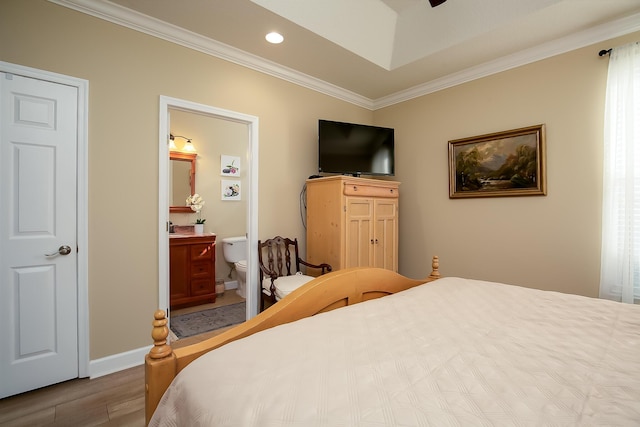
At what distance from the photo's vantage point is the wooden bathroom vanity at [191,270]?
367 centimetres

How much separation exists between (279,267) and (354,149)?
155cm

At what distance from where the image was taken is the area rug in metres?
3.04

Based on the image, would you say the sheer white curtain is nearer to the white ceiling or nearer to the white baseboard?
the white ceiling

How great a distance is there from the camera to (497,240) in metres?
3.02

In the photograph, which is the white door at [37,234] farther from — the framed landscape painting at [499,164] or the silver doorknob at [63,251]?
the framed landscape painting at [499,164]

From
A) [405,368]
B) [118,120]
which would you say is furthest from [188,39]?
[405,368]

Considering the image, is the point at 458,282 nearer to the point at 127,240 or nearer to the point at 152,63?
the point at 127,240

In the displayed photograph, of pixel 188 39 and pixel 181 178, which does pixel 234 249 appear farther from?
pixel 188 39

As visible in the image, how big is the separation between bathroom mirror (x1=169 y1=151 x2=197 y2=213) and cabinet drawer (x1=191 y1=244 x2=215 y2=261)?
0.70 metres

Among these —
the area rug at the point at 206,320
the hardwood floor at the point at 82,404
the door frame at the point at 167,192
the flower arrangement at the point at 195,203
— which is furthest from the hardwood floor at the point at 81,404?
the flower arrangement at the point at 195,203

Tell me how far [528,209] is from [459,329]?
2.21 metres

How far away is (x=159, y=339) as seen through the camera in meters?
0.98

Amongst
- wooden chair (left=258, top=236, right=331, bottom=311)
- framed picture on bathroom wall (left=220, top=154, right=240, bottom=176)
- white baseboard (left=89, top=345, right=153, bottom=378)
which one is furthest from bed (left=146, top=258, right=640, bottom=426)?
framed picture on bathroom wall (left=220, top=154, right=240, bottom=176)

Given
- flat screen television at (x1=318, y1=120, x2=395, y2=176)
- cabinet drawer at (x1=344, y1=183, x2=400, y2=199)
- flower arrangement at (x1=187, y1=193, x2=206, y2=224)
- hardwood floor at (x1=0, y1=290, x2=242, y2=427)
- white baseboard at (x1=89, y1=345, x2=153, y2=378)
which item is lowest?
hardwood floor at (x1=0, y1=290, x2=242, y2=427)
